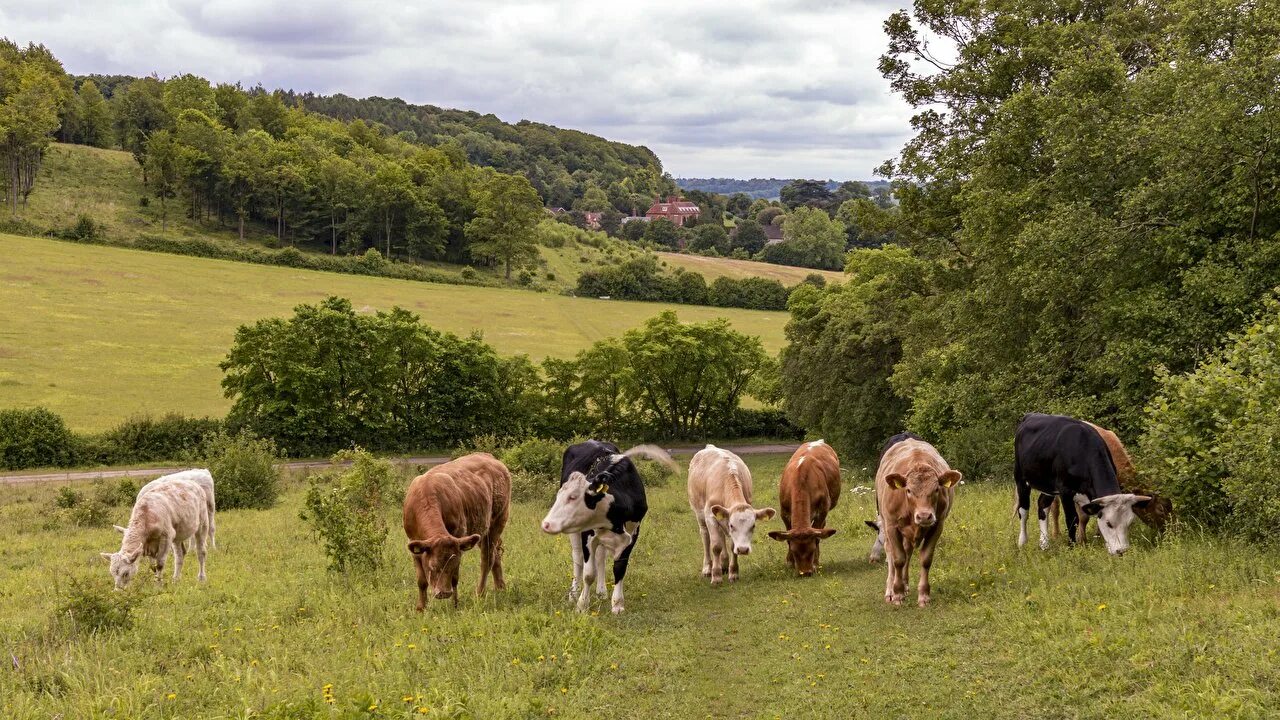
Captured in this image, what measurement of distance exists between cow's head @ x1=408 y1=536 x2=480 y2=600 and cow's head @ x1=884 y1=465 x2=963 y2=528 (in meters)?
6.18

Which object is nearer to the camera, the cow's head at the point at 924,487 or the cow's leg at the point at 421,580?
the cow's head at the point at 924,487

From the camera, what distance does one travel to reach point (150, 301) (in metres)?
75.2

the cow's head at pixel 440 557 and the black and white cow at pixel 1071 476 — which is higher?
the black and white cow at pixel 1071 476

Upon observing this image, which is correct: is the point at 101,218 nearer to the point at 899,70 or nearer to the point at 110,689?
the point at 899,70

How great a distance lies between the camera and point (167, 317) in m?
71.6

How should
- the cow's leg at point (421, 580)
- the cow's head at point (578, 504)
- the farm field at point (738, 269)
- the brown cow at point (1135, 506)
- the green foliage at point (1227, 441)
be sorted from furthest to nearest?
the farm field at point (738, 269)
the brown cow at point (1135, 506)
the cow's head at point (578, 504)
the cow's leg at point (421, 580)
the green foliage at point (1227, 441)

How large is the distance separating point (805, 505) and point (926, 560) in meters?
2.62

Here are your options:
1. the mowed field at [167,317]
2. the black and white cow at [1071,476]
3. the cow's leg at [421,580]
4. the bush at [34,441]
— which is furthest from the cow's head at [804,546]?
the mowed field at [167,317]

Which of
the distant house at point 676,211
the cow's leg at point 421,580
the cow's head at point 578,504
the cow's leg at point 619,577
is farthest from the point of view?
the distant house at point 676,211

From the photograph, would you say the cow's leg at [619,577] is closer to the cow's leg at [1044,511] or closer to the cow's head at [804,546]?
the cow's head at [804,546]

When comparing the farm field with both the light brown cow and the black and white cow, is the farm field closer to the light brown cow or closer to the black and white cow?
the black and white cow

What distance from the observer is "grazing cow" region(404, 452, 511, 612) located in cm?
1170

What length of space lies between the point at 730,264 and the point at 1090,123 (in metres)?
101

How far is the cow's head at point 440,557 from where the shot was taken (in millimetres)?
11609
